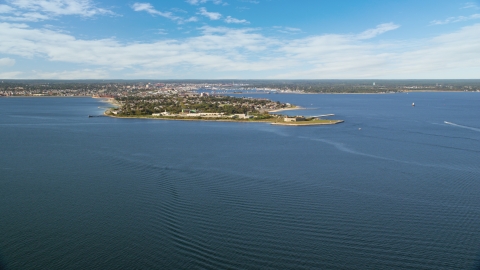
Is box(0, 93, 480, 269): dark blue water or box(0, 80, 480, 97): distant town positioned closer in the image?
box(0, 93, 480, 269): dark blue water

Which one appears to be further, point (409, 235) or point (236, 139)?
point (236, 139)

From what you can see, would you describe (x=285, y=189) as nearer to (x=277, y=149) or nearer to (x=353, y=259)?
(x=353, y=259)

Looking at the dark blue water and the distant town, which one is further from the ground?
the distant town

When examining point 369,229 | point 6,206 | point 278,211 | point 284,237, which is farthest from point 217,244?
point 6,206

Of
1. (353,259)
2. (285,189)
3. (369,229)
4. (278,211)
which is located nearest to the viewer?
(353,259)

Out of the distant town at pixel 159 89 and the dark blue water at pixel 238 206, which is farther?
the distant town at pixel 159 89

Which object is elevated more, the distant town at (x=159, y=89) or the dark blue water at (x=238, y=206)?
the distant town at (x=159, y=89)

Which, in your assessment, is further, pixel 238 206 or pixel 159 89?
pixel 159 89

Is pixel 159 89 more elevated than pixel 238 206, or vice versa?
pixel 159 89
